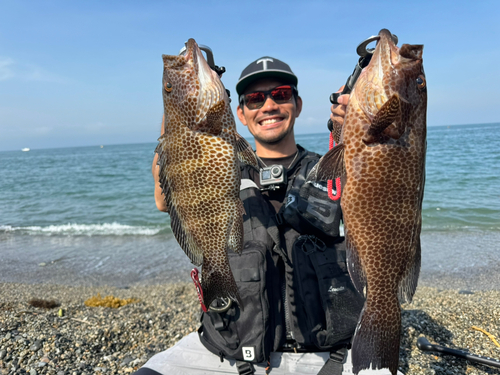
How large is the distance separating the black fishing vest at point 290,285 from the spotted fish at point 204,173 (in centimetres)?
77

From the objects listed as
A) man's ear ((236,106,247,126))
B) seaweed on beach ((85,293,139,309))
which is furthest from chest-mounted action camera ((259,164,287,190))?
seaweed on beach ((85,293,139,309))

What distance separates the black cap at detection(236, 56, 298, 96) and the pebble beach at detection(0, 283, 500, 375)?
3.97m

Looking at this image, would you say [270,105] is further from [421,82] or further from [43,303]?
[43,303]

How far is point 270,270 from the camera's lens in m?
3.35

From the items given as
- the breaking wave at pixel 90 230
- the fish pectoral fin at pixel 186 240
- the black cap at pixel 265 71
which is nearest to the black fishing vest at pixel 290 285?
the fish pectoral fin at pixel 186 240

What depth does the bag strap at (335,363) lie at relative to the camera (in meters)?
3.33

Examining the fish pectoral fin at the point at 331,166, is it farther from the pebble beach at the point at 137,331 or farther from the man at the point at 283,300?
the pebble beach at the point at 137,331

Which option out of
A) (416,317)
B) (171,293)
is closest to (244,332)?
(416,317)

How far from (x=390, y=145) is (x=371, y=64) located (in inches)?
22.6

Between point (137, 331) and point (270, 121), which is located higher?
point (270, 121)

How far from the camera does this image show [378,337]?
235cm

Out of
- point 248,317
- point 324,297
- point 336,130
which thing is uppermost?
point 336,130

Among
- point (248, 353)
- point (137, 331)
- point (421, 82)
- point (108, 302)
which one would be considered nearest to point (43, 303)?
point (108, 302)

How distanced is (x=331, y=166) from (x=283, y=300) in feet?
5.47
